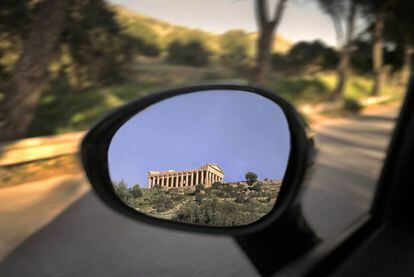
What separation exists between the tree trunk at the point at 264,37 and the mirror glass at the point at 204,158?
1.01m

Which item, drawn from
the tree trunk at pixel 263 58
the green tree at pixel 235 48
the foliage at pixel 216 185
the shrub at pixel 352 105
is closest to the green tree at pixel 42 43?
the green tree at pixel 235 48

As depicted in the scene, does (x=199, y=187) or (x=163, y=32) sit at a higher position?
(x=163, y=32)

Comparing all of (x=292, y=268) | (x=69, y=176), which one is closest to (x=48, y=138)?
(x=69, y=176)

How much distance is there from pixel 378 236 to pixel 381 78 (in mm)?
1049

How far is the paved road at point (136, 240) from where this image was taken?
6.91ft

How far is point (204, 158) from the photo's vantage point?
1638mm

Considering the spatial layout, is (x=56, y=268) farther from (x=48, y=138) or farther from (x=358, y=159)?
(x=358, y=159)

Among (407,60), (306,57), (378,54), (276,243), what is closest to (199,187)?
(276,243)

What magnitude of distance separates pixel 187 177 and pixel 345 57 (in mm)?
1803

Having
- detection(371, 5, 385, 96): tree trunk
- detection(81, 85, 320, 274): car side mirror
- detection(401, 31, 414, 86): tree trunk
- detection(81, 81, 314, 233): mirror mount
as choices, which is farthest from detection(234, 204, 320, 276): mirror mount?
detection(371, 5, 385, 96): tree trunk

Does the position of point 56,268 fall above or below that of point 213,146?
below

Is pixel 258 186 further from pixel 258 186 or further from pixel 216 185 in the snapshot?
pixel 216 185

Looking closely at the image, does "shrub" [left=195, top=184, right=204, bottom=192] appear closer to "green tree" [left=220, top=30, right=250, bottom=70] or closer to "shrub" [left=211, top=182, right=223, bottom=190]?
"shrub" [left=211, top=182, right=223, bottom=190]

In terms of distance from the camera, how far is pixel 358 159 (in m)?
3.32
